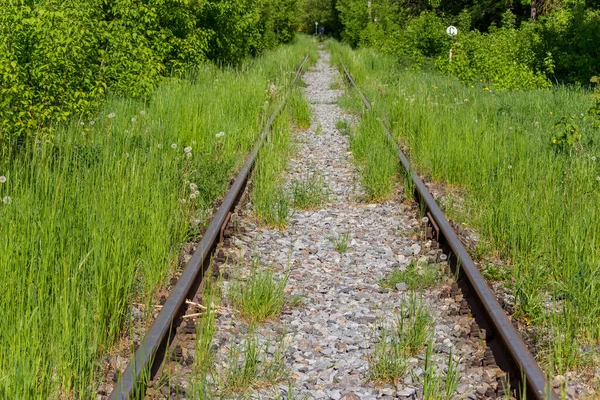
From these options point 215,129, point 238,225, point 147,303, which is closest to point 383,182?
point 238,225

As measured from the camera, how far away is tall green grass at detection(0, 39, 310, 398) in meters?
3.53

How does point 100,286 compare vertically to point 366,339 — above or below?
above

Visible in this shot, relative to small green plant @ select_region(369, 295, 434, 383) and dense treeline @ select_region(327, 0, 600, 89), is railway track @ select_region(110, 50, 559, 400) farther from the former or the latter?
dense treeline @ select_region(327, 0, 600, 89)

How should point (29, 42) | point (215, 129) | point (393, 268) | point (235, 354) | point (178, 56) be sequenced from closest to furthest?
point (235, 354) → point (393, 268) → point (29, 42) → point (215, 129) → point (178, 56)

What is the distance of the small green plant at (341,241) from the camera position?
6.28m

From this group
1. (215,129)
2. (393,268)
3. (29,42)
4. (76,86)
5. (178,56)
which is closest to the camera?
(393,268)

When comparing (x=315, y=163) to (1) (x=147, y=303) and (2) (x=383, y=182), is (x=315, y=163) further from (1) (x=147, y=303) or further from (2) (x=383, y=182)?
(1) (x=147, y=303)

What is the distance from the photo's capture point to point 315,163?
10.2 metres

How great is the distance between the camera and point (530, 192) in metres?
6.50

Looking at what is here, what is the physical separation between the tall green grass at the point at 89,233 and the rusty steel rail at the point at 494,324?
2.06 metres

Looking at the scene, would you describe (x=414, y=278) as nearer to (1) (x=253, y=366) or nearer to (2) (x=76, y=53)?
(1) (x=253, y=366)

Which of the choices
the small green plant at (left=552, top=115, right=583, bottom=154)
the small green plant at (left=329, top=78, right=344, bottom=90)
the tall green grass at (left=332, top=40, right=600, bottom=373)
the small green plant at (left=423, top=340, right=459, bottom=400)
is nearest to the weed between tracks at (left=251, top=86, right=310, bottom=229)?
the tall green grass at (left=332, top=40, right=600, bottom=373)

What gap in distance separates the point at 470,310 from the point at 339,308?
87 cm

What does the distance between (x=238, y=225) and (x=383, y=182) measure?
79.8 inches
